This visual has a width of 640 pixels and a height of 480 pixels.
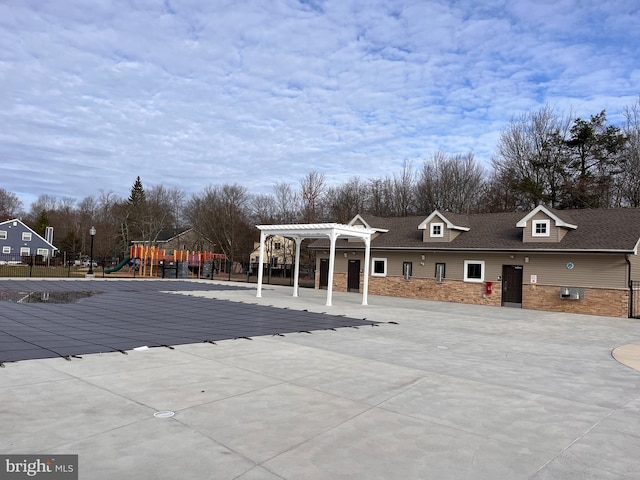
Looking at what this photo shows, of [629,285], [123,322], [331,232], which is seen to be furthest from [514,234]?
[123,322]

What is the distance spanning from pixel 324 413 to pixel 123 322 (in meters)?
7.78

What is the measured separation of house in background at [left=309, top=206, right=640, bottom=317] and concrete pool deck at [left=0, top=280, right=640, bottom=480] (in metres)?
12.5

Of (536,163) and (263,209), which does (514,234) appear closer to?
(536,163)

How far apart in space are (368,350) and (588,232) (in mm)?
16463

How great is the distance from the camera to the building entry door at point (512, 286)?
22.0 metres

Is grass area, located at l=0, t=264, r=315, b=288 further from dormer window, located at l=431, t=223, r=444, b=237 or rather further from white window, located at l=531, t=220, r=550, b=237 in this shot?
white window, located at l=531, t=220, r=550, b=237

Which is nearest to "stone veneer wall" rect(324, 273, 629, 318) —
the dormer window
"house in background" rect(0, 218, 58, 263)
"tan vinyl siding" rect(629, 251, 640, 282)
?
"tan vinyl siding" rect(629, 251, 640, 282)

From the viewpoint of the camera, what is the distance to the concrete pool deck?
367 centimetres

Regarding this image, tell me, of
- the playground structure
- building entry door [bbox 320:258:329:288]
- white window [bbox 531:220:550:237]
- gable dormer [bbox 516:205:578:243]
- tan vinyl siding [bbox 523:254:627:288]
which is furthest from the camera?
the playground structure

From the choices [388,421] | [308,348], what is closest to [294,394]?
[388,421]

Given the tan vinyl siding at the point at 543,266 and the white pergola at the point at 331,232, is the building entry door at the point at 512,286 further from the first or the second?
the white pergola at the point at 331,232

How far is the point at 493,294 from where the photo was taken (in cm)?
2269

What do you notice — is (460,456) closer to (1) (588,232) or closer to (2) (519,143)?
(1) (588,232)

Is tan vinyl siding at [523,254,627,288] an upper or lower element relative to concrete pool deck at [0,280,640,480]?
upper
